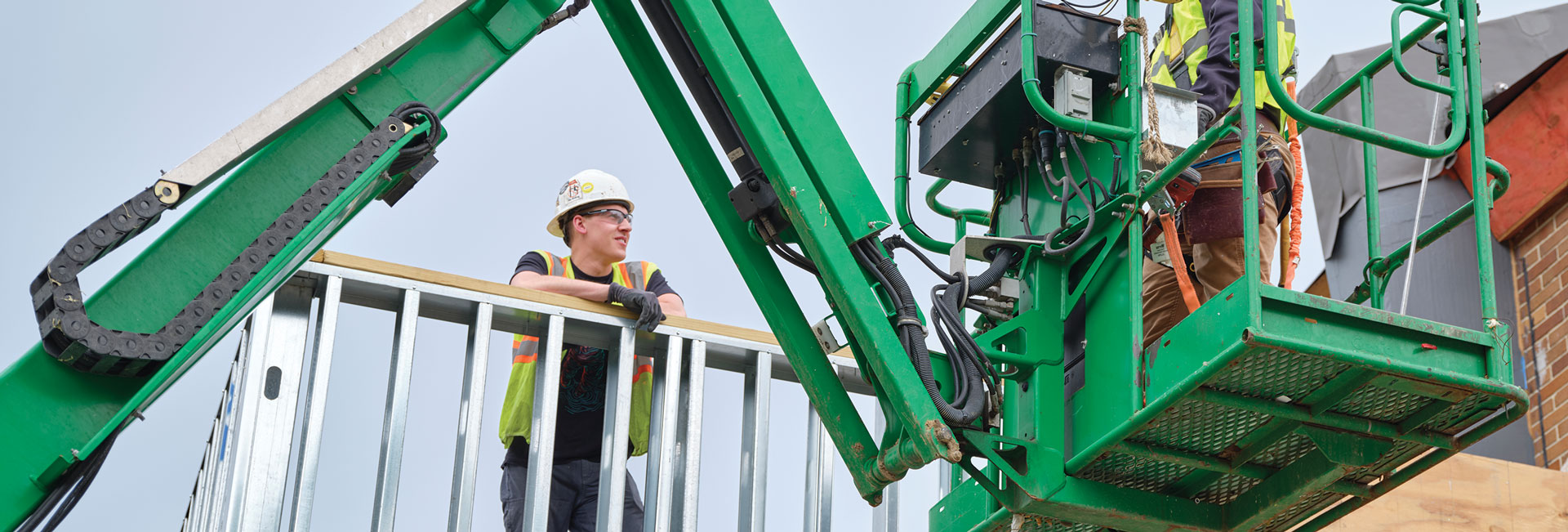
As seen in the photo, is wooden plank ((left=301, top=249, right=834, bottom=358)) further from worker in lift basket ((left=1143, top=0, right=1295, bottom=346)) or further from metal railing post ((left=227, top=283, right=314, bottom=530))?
worker in lift basket ((left=1143, top=0, right=1295, bottom=346))

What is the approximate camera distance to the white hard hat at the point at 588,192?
804cm

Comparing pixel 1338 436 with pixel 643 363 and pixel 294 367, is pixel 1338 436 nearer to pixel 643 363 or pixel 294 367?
pixel 643 363

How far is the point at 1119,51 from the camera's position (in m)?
6.03

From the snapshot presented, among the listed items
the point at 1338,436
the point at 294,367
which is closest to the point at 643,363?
the point at 294,367

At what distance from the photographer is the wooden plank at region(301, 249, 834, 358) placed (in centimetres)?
640

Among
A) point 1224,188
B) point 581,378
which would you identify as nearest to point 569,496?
point 581,378

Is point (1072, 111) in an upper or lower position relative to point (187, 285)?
upper

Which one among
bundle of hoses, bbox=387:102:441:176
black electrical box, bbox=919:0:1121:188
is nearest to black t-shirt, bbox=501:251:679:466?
black electrical box, bbox=919:0:1121:188

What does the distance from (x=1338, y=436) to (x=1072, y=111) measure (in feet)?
4.78

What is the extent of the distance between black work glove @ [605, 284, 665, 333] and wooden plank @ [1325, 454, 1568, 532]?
125 inches

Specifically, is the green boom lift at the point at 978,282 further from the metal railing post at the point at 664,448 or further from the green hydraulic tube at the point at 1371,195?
the metal railing post at the point at 664,448

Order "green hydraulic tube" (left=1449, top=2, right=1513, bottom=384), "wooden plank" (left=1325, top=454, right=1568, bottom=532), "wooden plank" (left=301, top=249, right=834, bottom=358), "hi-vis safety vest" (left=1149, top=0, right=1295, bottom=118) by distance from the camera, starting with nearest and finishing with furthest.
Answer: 1. "green hydraulic tube" (left=1449, top=2, right=1513, bottom=384)
2. "hi-vis safety vest" (left=1149, top=0, right=1295, bottom=118)
3. "wooden plank" (left=301, top=249, right=834, bottom=358)
4. "wooden plank" (left=1325, top=454, right=1568, bottom=532)

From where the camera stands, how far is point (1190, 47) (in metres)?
6.47

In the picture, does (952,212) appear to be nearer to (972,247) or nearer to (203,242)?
(972,247)
